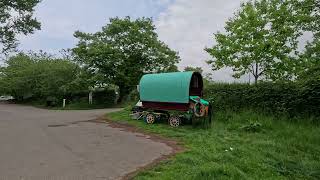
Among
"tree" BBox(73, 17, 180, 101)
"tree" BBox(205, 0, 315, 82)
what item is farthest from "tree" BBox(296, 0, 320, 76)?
"tree" BBox(73, 17, 180, 101)

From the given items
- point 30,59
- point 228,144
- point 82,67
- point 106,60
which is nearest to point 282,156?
point 228,144

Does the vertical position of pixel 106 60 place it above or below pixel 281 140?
above

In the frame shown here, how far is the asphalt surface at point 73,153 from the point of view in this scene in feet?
25.5

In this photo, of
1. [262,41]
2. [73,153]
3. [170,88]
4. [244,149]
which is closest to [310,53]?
[262,41]

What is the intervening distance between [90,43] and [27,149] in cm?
2634

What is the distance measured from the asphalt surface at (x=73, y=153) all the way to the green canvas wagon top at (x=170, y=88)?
3.41 metres

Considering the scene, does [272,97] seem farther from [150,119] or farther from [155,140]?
[155,140]

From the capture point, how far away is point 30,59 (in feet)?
174

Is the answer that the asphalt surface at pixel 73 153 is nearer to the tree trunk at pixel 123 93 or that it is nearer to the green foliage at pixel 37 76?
the tree trunk at pixel 123 93

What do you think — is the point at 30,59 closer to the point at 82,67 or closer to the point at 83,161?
the point at 82,67

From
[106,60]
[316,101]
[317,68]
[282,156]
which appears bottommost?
[282,156]

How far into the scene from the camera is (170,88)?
676 inches

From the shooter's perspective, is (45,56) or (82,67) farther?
(45,56)

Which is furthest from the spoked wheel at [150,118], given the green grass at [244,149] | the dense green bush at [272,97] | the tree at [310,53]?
the tree at [310,53]
